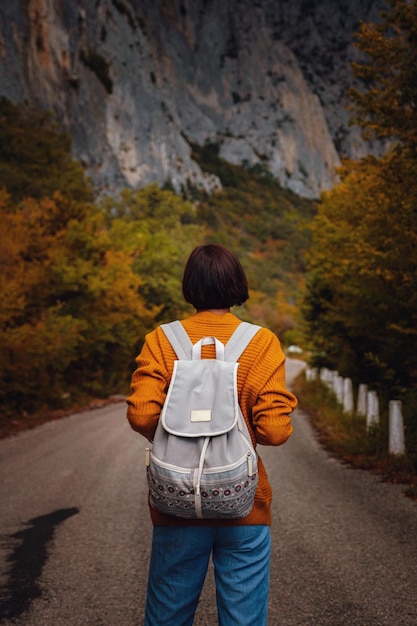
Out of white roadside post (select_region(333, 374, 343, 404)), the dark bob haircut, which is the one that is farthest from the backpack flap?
white roadside post (select_region(333, 374, 343, 404))

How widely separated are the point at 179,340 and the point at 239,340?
23 cm

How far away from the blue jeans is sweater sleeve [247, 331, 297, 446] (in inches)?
14.2

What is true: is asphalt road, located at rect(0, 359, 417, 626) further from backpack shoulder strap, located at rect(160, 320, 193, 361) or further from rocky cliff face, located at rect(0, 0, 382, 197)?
rocky cliff face, located at rect(0, 0, 382, 197)

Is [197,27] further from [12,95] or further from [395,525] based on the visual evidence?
[395,525]

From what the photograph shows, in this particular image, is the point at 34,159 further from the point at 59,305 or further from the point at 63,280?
the point at 59,305

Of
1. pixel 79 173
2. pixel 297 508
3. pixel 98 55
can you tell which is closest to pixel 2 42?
pixel 79 173

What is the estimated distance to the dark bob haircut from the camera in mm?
2219

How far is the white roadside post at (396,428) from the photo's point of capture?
26.2 feet

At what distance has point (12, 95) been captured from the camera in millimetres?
47031

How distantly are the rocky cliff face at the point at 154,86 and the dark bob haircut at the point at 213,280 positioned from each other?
1070 centimetres

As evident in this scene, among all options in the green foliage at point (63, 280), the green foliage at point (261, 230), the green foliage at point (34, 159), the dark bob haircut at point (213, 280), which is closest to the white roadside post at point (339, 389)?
the green foliage at point (63, 280)

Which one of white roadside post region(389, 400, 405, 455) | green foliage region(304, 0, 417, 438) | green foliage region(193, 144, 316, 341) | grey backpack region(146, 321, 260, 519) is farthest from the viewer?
green foliage region(193, 144, 316, 341)

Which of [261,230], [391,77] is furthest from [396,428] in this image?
[261,230]

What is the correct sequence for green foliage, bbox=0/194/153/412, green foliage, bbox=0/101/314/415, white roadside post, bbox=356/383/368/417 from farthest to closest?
green foliage, bbox=0/101/314/415 → green foliage, bbox=0/194/153/412 → white roadside post, bbox=356/383/368/417
